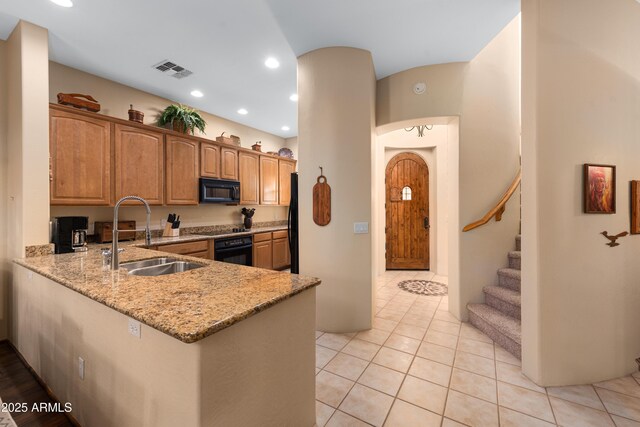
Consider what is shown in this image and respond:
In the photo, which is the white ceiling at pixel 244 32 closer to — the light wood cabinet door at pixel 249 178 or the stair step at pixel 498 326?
the light wood cabinet door at pixel 249 178

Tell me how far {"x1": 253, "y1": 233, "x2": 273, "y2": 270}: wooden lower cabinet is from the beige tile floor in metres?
2.35

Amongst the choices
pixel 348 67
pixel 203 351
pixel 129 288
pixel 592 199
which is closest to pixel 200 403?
pixel 203 351

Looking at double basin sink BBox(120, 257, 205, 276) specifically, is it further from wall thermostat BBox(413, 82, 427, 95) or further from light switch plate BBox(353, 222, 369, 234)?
wall thermostat BBox(413, 82, 427, 95)

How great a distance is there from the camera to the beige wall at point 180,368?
1.01 m

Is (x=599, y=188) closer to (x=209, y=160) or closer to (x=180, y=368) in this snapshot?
(x=180, y=368)

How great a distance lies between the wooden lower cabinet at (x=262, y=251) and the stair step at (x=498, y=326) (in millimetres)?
3321

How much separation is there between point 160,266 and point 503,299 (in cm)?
328

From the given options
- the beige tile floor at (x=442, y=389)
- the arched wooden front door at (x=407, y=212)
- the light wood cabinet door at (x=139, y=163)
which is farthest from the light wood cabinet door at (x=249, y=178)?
the beige tile floor at (x=442, y=389)

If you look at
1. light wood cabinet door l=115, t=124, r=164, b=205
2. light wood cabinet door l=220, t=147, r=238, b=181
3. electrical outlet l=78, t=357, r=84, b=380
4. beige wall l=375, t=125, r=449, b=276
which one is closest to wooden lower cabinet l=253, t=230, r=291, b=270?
light wood cabinet door l=220, t=147, r=238, b=181

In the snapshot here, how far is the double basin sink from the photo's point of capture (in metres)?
2.15

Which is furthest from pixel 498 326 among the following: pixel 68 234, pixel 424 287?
pixel 68 234

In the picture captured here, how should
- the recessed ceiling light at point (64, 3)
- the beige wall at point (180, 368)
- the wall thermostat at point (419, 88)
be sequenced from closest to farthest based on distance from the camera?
the beige wall at point (180, 368)
the recessed ceiling light at point (64, 3)
the wall thermostat at point (419, 88)

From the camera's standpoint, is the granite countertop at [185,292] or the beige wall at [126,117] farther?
the beige wall at [126,117]

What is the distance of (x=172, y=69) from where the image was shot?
3246 mm
